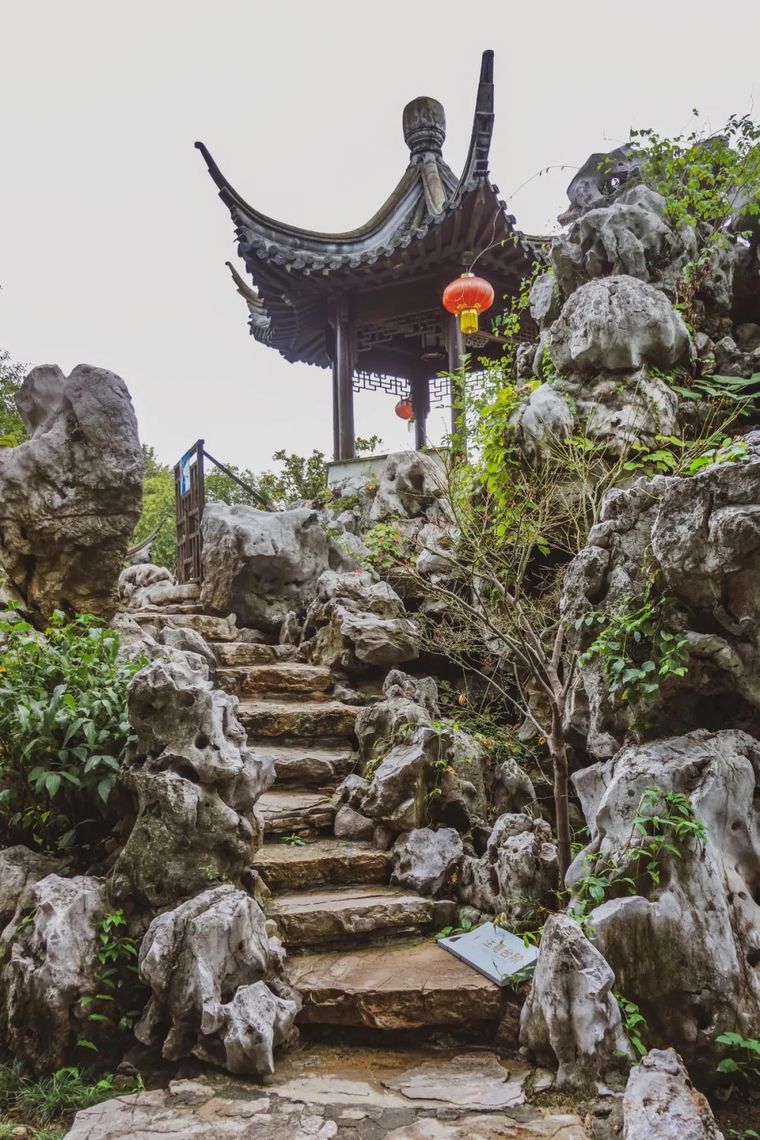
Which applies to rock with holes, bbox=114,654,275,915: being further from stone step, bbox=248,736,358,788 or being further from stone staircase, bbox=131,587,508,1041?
stone step, bbox=248,736,358,788

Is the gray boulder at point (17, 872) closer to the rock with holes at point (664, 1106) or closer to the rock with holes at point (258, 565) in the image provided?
the rock with holes at point (664, 1106)

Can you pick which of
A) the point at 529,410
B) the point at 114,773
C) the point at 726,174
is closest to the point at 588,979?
the point at 114,773

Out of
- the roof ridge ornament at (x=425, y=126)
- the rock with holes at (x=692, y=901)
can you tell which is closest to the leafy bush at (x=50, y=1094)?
the rock with holes at (x=692, y=901)

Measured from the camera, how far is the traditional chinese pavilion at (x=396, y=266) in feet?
33.9

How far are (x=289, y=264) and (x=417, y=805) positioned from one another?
9351mm

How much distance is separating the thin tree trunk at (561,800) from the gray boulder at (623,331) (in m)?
4.17

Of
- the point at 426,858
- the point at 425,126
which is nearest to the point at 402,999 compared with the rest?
the point at 426,858

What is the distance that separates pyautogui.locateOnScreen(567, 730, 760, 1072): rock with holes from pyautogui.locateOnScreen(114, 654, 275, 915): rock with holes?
1.68 meters

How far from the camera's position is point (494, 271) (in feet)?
37.4

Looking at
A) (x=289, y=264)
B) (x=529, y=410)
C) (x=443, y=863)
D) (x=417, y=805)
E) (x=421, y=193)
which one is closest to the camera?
(x=443, y=863)

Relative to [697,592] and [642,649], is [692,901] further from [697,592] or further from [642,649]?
[697,592]

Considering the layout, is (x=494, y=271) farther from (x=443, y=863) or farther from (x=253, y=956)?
(x=253, y=956)

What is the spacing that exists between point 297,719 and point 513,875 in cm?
243

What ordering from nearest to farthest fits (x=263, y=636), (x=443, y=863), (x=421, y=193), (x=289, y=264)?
(x=443, y=863) < (x=263, y=636) < (x=289, y=264) < (x=421, y=193)
